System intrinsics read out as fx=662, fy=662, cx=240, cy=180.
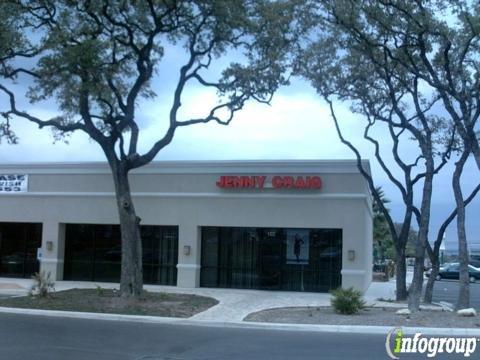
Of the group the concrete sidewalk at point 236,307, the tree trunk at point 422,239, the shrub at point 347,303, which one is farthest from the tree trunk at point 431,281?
the shrub at point 347,303

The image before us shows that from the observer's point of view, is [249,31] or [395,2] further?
[249,31]

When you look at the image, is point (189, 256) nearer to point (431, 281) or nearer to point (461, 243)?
point (431, 281)

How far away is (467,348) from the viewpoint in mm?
12141

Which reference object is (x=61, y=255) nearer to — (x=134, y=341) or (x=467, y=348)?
(x=134, y=341)

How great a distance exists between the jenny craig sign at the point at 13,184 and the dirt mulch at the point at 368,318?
14.5m

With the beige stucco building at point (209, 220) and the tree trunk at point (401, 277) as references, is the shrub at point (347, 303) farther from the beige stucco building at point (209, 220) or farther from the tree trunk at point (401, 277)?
the beige stucco building at point (209, 220)

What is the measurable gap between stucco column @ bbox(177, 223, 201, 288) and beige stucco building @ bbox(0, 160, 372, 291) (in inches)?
1.6

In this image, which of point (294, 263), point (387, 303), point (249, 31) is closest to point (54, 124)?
point (249, 31)

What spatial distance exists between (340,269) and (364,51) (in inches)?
352

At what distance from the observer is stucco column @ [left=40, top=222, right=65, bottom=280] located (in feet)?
92.7

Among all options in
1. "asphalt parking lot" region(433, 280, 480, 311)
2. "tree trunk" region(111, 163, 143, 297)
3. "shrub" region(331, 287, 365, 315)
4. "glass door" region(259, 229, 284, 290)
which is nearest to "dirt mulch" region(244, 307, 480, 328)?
"shrub" region(331, 287, 365, 315)

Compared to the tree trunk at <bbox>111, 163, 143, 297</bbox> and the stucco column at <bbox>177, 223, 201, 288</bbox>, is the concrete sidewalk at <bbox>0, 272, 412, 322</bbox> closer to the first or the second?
the stucco column at <bbox>177, 223, 201, 288</bbox>

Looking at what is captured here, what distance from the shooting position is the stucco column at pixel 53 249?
92.7 ft

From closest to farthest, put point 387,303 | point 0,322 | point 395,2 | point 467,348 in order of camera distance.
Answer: point 467,348
point 0,322
point 395,2
point 387,303
